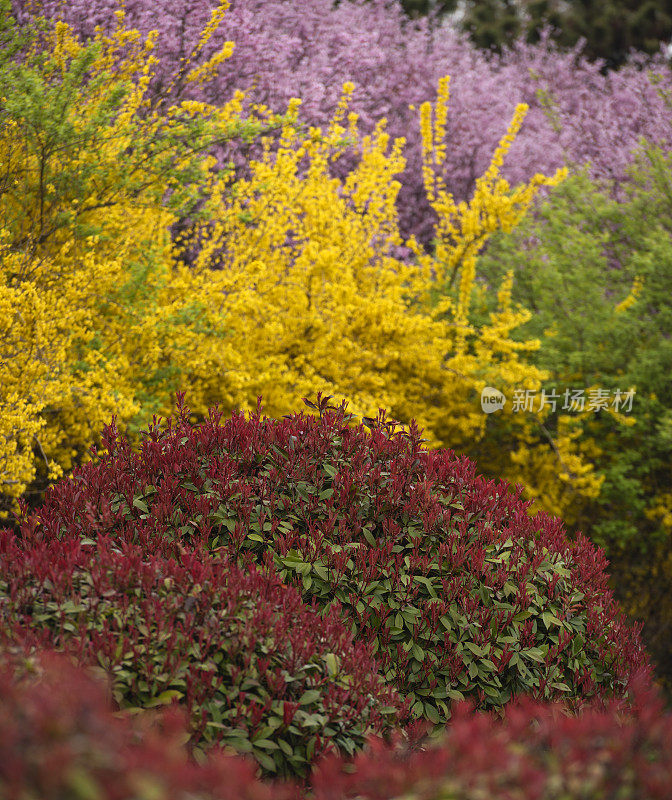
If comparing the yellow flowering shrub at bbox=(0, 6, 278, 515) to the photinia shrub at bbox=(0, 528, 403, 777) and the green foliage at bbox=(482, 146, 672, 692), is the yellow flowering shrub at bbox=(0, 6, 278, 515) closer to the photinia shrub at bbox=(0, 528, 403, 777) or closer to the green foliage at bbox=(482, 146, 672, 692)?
the photinia shrub at bbox=(0, 528, 403, 777)

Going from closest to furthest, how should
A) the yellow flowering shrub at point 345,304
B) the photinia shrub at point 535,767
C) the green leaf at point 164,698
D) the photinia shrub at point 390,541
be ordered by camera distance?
1. the photinia shrub at point 535,767
2. the green leaf at point 164,698
3. the photinia shrub at point 390,541
4. the yellow flowering shrub at point 345,304

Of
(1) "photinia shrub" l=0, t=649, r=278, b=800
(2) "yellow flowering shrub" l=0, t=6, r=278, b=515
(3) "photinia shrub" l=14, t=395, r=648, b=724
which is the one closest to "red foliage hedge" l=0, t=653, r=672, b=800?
(1) "photinia shrub" l=0, t=649, r=278, b=800

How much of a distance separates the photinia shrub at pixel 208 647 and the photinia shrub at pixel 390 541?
0.35m

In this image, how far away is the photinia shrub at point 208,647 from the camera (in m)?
2.10

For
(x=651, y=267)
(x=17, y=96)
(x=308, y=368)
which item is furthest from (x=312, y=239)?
(x=651, y=267)

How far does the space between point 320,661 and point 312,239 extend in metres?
4.69

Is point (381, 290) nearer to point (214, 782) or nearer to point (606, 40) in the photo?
point (214, 782)

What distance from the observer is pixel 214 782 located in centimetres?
144

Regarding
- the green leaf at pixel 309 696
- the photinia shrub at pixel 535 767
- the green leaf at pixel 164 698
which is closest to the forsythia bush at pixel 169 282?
the green leaf at pixel 164 698

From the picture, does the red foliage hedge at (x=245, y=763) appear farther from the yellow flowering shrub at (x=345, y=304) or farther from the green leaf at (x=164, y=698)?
the yellow flowering shrub at (x=345, y=304)

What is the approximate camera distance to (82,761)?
125cm

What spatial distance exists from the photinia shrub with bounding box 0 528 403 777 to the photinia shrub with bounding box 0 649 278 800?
621 mm

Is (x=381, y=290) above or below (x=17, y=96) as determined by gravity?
below

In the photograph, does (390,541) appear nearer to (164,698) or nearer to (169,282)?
(164,698)
